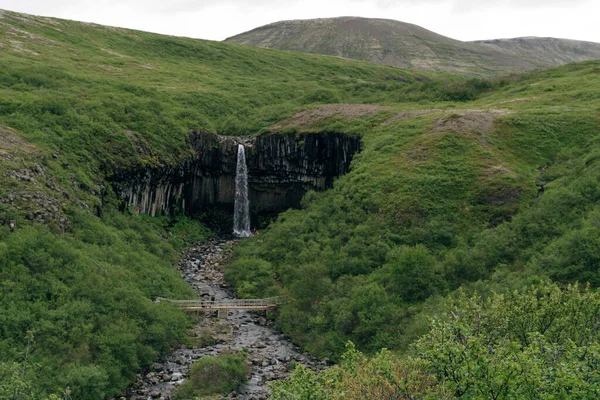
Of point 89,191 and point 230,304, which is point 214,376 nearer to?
point 230,304

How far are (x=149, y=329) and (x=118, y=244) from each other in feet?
40.8

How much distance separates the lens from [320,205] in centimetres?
6247

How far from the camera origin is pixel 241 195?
75.9 meters

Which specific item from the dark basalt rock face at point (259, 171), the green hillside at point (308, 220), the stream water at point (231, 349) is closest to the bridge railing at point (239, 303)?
the stream water at point (231, 349)

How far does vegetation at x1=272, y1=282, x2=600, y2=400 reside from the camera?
16.8 meters

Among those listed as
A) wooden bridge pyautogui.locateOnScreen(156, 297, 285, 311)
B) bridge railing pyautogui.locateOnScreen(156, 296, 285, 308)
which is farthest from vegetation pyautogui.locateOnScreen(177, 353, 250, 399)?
bridge railing pyautogui.locateOnScreen(156, 296, 285, 308)

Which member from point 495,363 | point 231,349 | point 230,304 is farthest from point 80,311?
point 495,363

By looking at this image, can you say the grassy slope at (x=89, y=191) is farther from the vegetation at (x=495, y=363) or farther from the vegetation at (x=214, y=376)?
the vegetation at (x=495, y=363)

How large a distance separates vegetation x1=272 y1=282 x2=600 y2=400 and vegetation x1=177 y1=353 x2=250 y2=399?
36.1 ft

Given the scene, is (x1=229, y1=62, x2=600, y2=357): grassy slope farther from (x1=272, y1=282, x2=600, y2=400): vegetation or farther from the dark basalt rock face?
(x1=272, y1=282, x2=600, y2=400): vegetation

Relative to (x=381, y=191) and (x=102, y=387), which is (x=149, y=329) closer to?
(x=102, y=387)

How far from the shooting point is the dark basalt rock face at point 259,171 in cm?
7106

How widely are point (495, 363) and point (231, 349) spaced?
26337 millimetres

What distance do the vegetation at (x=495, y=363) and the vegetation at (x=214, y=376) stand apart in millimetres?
11009
